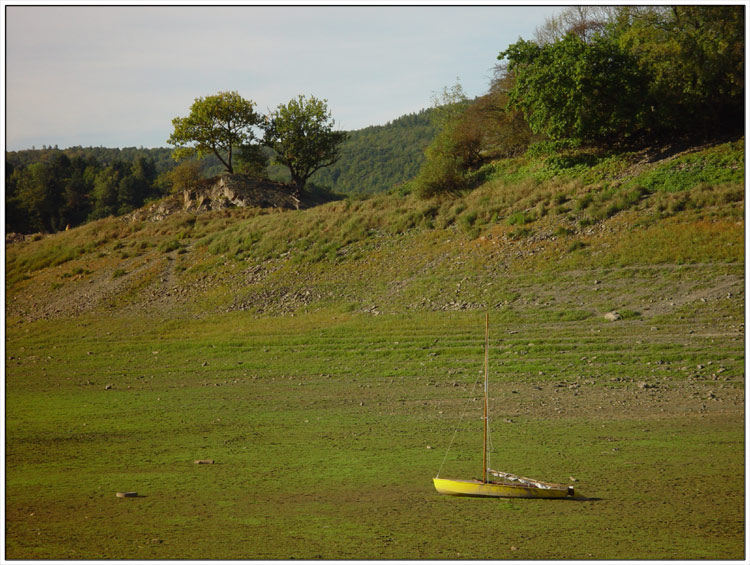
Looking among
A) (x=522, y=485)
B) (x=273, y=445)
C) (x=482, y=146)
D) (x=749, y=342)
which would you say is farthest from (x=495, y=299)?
(x=482, y=146)

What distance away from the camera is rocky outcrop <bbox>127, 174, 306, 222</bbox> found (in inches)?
1999

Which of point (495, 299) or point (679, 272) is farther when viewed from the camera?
point (495, 299)

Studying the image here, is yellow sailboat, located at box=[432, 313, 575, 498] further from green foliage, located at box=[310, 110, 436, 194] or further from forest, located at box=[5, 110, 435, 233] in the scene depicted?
green foliage, located at box=[310, 110, 436, 194]

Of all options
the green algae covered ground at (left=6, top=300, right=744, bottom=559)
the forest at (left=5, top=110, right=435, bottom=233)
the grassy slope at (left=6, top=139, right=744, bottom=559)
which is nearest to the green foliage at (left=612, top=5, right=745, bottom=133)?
the grassy slope at (left=6, top=139, right=744, bottom=559)

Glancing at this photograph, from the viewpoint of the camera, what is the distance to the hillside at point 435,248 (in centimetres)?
2478

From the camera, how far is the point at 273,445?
11961mm

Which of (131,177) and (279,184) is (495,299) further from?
(131,177)

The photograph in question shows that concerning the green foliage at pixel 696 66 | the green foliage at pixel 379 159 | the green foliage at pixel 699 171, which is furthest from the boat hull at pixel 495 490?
the green foliage at pixel 379 159

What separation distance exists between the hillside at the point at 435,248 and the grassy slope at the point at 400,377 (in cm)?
15

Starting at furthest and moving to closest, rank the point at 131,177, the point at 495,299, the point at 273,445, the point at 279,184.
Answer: the point at 131,177
the point at 279,184
the point at 495,299
the point at 273,445

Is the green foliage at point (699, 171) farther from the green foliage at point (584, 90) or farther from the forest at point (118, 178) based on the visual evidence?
the forest at point (118, 178)

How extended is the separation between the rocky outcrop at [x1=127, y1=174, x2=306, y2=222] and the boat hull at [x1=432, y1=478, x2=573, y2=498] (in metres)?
42.6

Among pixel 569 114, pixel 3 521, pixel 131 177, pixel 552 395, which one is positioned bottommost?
pixel 552 395

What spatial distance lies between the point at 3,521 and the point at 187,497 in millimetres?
2202
